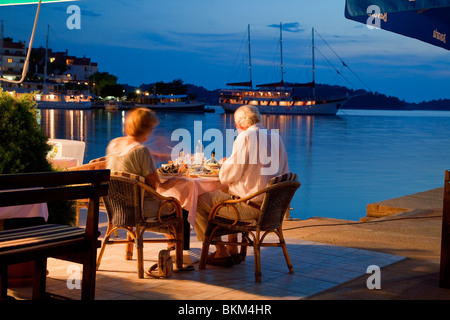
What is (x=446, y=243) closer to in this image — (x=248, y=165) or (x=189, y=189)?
(x=248, y=165)

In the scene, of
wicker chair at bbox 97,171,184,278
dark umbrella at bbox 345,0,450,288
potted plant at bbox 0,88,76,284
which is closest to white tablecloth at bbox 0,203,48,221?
potted plant at bbox 0,88,76,284

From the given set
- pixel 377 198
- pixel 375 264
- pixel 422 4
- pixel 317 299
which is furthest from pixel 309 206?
pixel 422 4

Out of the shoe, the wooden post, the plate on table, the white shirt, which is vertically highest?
the white shirt

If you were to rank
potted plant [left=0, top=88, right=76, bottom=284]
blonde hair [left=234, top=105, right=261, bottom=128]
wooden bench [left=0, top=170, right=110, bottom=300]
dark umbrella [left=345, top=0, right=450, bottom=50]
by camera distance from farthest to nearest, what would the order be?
blonde hair [left=234, top=105, right=261, bottom=128] < potted plant [left=0, top=88, right=76, bottom=284] < dark umbrella [left=345, top=0, right=450, bottom=50] < wooden bench [left=0, top=170, right=110, bottom=300]

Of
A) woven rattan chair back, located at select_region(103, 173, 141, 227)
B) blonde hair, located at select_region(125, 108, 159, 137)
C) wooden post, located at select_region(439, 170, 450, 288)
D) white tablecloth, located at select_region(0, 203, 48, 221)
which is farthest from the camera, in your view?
blonde hair, located at select_region(125, 108, 159, 137)

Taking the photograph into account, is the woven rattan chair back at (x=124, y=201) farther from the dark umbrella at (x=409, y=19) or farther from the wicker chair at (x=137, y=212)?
the dark umbrella at (x=409, y=19)

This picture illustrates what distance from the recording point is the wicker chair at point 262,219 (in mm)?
4516

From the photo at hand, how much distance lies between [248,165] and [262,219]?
44 cm

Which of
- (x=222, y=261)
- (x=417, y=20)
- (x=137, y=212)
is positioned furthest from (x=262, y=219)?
(x=417, y=20)

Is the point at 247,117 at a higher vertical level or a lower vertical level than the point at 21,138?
higher

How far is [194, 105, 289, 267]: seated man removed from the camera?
15.3ft

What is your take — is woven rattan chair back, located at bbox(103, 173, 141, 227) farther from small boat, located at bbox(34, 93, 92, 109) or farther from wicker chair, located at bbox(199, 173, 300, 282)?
small boat, located at bbox(34, 93, 92, 109)

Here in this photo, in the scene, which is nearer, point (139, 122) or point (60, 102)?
point (139, 122)

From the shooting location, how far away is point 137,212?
4516 mm
